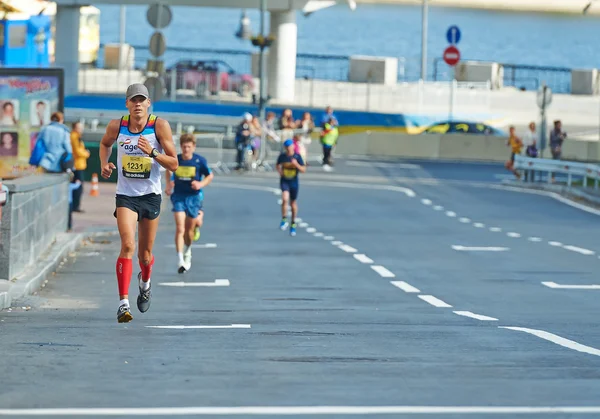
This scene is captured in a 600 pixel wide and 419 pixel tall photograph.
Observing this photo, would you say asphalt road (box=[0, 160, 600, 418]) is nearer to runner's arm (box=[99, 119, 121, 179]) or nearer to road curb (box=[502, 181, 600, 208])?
runner's arm (box=[99, 119, 121, 179])

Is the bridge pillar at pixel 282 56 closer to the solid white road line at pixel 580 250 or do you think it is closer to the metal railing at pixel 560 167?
the metal railing at pixel 560 167

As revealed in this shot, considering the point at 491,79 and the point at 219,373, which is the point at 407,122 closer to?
the point at 491,79

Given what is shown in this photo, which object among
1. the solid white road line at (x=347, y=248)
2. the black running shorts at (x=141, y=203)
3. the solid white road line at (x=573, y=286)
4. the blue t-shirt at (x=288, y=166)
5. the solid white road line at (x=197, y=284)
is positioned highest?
the black running shorts at (x=141, y=203)

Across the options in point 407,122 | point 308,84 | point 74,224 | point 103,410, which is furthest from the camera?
point 308,84

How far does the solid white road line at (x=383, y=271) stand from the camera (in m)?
20.9

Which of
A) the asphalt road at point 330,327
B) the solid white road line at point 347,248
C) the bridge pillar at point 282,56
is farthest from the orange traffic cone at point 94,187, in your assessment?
the bridge pillar at point 282,56

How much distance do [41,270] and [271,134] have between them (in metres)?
30.5

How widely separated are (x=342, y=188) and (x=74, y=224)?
13.9 metres

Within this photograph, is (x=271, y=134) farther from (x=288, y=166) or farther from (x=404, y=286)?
(x=404, y=286)

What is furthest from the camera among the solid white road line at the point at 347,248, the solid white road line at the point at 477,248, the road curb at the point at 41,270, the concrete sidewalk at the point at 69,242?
the solid white road line at the point at 477,248

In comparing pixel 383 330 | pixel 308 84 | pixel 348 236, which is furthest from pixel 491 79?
pixel 383 330

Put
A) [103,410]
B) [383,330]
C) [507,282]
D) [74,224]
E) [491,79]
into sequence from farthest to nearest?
[491,79] < [74,224] < [507,282] < [383,330] < [103,410]

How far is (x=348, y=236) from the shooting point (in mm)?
27641

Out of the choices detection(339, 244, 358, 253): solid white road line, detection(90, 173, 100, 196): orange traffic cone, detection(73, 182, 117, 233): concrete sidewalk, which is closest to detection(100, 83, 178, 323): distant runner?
detection(339, 244, 358, 253): solid white road line
